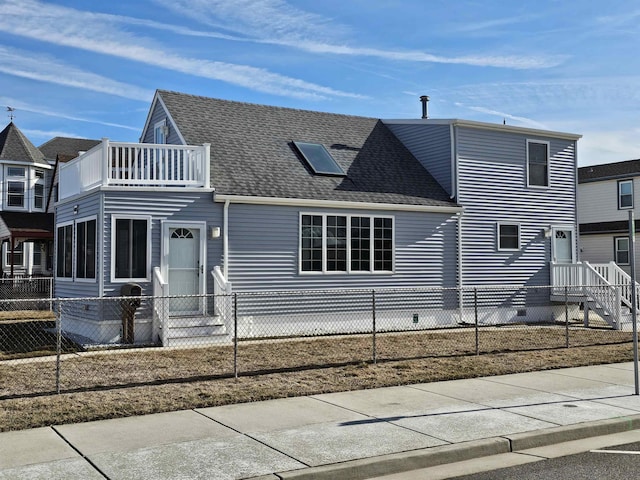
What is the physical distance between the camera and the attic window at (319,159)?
1858cm

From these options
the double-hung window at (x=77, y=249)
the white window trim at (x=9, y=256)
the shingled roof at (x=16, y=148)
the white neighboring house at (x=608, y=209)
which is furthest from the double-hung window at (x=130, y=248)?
the shingled roof at (x=16, y=148)

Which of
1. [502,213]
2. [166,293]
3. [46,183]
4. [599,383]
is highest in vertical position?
[46,183]

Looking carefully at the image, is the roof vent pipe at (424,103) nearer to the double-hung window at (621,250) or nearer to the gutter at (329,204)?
the gutter at (329,204)

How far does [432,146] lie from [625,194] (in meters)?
17.7

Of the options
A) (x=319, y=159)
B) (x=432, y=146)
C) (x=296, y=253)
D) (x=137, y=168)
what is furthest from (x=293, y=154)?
(x=137, y=168)

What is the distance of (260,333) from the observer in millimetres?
16328

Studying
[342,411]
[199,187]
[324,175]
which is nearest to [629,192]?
[324,175]

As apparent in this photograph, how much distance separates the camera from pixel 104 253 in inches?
582

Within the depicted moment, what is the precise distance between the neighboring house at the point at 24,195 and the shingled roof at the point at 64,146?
1.80 meters

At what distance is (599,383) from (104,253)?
394 inches

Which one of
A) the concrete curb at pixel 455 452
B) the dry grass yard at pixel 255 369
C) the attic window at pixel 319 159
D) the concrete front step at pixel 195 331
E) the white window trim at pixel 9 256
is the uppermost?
the attic window at pixel 319 159

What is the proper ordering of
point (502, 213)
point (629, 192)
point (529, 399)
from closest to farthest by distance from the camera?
1. point (529, 399)
2. point (502, 213)
3. point (629, 192)

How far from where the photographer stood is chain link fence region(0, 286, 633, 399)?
11117 mm

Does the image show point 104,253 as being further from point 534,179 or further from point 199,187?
point 534,179
